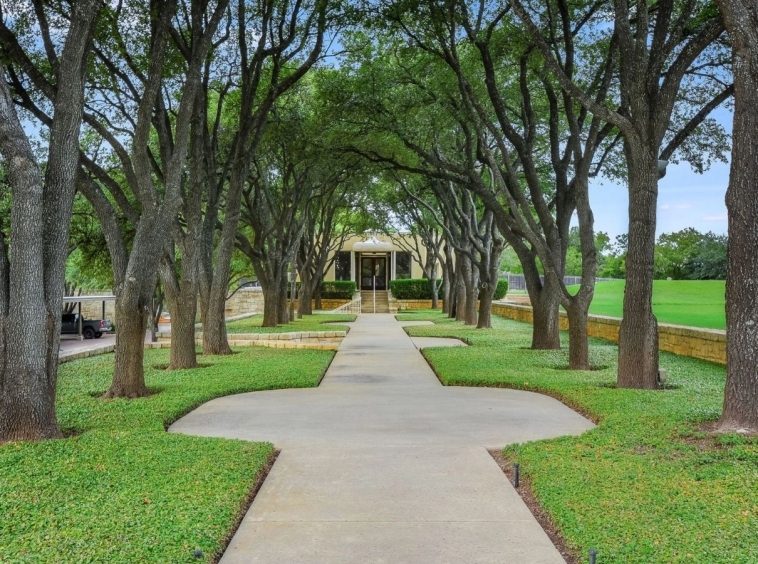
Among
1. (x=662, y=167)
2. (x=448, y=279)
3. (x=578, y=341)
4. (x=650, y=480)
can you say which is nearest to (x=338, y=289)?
(x=448, y=279)

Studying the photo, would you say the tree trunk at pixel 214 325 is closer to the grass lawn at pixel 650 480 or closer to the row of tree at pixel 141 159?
the row of tree at pixel 141 159

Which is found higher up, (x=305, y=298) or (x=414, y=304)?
(x=305, y=298)

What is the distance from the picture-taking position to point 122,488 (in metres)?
4.67

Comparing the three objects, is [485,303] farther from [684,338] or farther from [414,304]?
[414,304]

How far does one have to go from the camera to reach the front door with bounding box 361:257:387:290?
160ft

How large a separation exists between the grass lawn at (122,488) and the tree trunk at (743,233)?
4.16 metres

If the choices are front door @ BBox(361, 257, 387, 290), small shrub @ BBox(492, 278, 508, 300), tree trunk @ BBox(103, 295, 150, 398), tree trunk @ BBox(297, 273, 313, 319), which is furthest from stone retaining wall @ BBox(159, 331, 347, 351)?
front door @ BBox(361, 257, 387, 290)

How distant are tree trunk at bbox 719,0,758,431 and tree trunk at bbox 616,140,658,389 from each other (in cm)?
283

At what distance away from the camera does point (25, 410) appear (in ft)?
19.9

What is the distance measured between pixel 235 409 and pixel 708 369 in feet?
26.3

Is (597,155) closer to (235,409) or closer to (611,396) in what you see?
(611,396)

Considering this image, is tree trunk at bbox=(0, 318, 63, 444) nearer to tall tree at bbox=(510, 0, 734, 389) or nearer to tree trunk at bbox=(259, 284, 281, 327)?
tall tree at bbox=(510, 0, 734, 389)

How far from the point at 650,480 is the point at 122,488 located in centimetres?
368

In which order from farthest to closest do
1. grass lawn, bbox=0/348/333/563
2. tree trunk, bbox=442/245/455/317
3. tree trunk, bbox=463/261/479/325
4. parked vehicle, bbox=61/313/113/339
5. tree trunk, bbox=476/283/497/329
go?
tree trunk, bbox=442/245/455/317 < parked vehicle, bbox=61/313/113/339 < tree trunk, bbox=463/261/479/325 < tree trunk, bbox=476/283/497/329 < grass lawn, bbox=0/348/333/563
